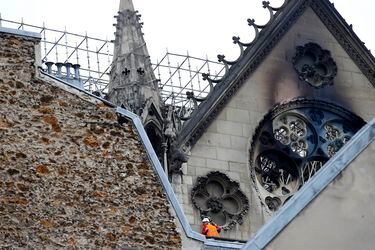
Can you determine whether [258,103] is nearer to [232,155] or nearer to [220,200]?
[232,155]

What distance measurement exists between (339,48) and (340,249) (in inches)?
807

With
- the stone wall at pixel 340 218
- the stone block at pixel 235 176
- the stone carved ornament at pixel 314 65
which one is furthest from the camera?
the stone carved ornament at pixel 314 65

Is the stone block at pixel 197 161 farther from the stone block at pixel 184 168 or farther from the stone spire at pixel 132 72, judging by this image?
the stone spire at pixel 132 72

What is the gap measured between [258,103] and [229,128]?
42.8 inches

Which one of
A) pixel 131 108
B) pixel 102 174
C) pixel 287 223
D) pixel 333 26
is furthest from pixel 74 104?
pixel 333 26

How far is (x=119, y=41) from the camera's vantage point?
37969 millimetres

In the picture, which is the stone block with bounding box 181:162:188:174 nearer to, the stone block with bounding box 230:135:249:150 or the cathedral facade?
the cathedral facade

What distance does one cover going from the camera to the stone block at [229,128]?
3622 centimetres

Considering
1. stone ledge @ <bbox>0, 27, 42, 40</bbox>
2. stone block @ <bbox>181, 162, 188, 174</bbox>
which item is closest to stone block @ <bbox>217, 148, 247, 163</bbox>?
stone block @ <bbox>181, 162, 188, 174</bbox>

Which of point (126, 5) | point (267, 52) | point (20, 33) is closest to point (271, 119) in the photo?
point (267, 52)

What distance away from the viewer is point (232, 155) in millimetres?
35906

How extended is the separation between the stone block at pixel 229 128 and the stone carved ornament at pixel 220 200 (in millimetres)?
1158

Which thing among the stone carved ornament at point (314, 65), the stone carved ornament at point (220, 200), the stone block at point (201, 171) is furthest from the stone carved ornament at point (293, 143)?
the stone block at point (201, 171)

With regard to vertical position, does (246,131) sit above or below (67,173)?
above
